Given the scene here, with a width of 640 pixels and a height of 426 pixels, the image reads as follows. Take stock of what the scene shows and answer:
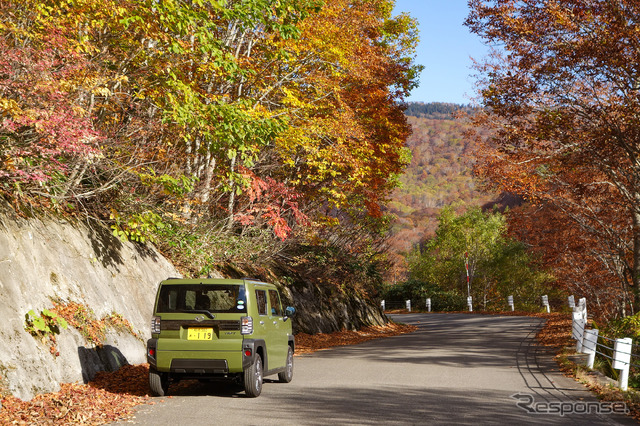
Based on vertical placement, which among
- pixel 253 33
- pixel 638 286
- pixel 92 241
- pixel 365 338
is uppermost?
pixel 253 33

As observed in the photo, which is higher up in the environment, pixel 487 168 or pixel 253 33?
pixel 253 33

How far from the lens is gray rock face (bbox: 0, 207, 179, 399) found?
8.87m

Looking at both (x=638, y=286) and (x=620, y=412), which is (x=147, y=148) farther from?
(x=638, y=286)

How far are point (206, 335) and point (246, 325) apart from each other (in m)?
0.62

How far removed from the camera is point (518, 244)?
169 feet

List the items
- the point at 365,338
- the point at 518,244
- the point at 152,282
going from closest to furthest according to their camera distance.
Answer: the point at 152,282, the point at 365,338, the point at 518,244

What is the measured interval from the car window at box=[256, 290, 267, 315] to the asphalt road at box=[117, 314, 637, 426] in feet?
4.36

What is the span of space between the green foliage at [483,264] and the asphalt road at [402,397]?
37.7 metres

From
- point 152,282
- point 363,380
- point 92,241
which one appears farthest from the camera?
point 152,282

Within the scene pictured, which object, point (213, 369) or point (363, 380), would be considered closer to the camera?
point (213, 369)

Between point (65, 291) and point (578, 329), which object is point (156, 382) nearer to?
point (65, 291)

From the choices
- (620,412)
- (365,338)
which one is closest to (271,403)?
(620,412)

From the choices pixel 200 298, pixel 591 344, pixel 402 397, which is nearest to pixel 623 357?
pixel 591 344

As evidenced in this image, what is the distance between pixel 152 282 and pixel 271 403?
20.4ft
